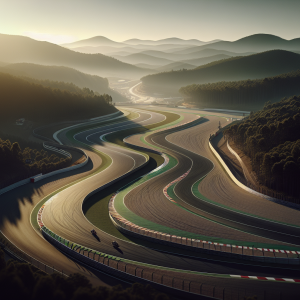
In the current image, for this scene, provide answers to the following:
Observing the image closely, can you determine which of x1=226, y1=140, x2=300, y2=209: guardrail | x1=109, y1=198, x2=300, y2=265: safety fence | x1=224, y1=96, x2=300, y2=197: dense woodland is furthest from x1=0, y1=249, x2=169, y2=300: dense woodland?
x1=224, y1=96, x2=300, y2=197: dense woodland

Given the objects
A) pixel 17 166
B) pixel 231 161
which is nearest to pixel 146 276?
pixel 17 166

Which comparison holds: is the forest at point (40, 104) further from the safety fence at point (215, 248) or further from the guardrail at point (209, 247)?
the safety fence at point (215, 248)

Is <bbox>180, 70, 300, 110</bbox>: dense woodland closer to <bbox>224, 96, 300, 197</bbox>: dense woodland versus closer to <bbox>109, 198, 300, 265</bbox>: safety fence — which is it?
<bbox>224, 96, 300, 197</bbox>: dense woodland

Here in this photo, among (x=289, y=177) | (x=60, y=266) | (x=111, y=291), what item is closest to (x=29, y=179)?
(x=60, y=266)

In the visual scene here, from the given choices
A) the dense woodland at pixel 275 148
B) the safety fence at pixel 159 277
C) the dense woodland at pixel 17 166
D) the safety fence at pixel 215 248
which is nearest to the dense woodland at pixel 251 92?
the dense woodland at pixel 275 148

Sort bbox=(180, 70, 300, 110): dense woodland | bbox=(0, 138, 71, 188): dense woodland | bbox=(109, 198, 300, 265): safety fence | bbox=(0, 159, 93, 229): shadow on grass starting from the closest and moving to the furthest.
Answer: bbox=(109, 198, 300, 265): safety fence < bbox=(0, 159, 93, 229): shadow on grass < bbox=(0, 138, 71, 188): dense woodland < bbox=(180, 70, 300, 110): dense woodland

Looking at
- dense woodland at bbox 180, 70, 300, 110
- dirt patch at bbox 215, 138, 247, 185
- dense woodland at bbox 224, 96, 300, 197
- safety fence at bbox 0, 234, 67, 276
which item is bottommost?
safety fence at bbox 0, 234, 67, 276
